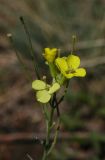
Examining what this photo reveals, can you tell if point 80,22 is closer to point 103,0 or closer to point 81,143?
point 103,0

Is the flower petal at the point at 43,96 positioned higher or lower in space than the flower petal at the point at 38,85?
lower

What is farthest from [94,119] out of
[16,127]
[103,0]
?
[103,0]

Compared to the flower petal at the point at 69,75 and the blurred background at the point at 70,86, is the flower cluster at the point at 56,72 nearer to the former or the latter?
the flower petal at the point at 69,75

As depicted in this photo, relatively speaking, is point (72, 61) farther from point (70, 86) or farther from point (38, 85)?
point (70, 86)

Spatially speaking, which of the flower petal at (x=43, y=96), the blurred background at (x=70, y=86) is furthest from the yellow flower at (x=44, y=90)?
the blurred background at (x=70, y=86)

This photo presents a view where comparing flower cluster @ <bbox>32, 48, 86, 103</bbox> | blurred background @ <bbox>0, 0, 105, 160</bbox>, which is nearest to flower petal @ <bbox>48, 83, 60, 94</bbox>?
flower cluster @ <bbox>32, 48, 86, 103</bbox>

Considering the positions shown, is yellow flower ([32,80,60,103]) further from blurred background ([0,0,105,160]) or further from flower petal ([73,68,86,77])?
blurred background ([0,0,105,160])
